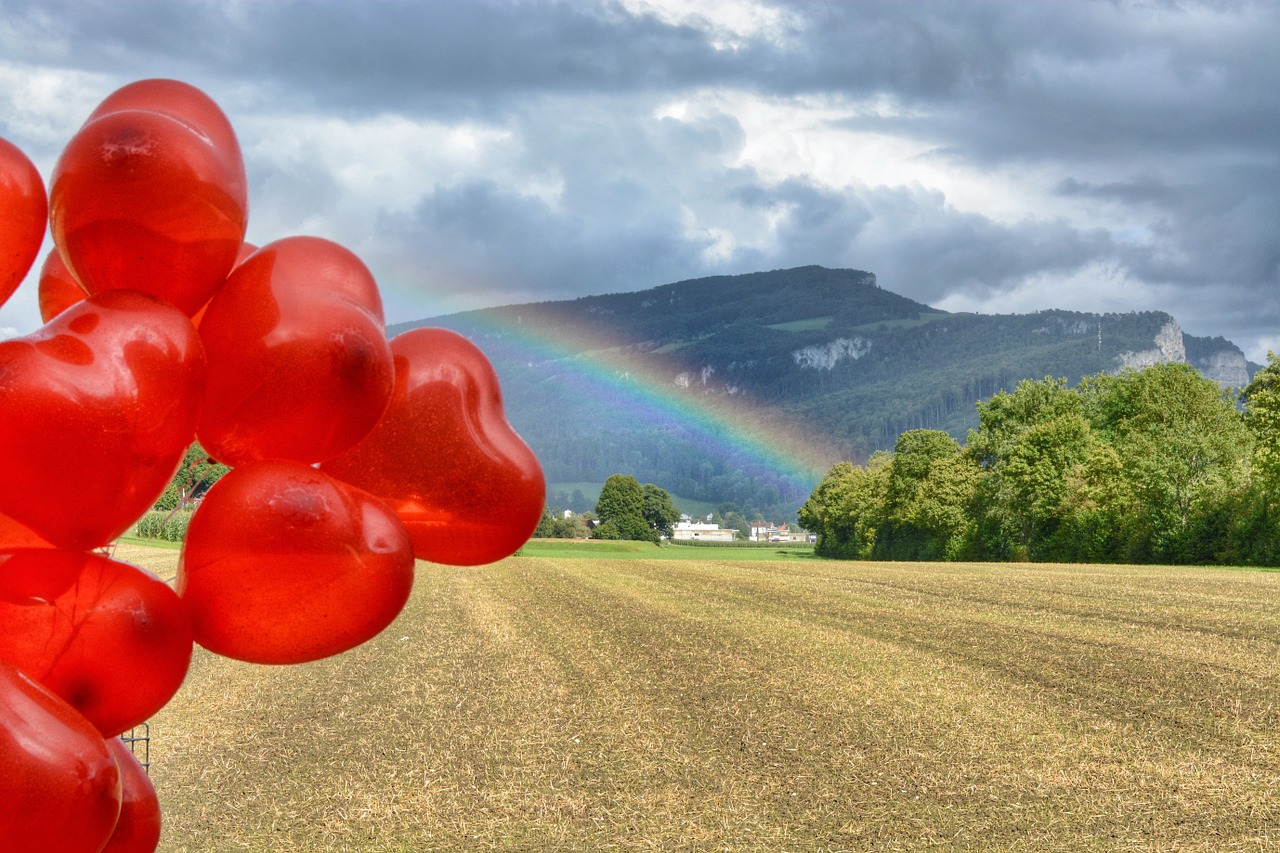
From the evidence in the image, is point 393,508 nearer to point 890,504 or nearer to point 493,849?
point 493,849

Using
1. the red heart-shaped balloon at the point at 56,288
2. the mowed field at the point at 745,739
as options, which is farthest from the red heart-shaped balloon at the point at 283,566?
the mowed field at the point at 745,739

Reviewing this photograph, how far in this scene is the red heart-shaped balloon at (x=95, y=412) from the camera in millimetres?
2361

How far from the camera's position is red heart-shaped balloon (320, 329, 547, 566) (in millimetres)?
3008

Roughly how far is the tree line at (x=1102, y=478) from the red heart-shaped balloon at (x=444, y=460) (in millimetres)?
47160

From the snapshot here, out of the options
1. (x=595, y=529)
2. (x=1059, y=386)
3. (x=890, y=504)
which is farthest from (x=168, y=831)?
(x=595, y=529)

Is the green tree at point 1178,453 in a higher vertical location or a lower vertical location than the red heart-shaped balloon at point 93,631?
higher

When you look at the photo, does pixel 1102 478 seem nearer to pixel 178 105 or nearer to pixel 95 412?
pixel 178 105

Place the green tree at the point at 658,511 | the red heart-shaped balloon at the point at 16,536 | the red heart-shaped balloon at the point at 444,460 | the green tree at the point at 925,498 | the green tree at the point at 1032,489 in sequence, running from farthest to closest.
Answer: the green tree at the point at 658,511 < the green tree at the point at 925,498 < the green tree at the point at 1032,489 < the red heart-shaped balloon at the point at 444,460 < the red heart-shaped balloon at the point at 16,536

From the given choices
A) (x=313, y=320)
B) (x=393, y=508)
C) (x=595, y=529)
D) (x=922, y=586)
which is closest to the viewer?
(x=313, y=320)

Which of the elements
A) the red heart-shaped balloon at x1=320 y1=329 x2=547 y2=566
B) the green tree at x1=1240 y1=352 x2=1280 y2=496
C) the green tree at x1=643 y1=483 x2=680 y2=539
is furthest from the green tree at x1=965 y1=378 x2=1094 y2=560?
the green tree at x1=643 y1=483 x2=680 y2=539

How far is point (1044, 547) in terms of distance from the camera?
204 ft

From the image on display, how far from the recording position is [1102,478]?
199 ft

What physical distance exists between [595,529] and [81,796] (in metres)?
128

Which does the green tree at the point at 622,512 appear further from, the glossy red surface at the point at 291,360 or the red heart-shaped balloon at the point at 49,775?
the red heart-shaped balloon at the point at 49,775
